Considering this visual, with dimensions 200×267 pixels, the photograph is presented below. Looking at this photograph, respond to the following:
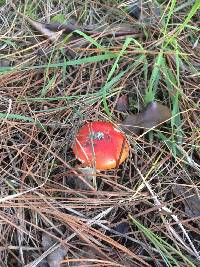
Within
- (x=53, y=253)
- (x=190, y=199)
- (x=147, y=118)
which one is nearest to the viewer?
(x=53, y=253)

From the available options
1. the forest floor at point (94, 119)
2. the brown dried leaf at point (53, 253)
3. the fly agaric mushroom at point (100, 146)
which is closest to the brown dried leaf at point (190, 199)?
the forest floor at point (94, 119)

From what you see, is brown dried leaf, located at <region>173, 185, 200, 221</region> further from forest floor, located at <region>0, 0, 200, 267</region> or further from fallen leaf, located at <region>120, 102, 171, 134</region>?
fallen leaf, located at <region>120, 102, 171, 134</region>

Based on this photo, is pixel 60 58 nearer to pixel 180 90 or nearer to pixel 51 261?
pixel 180 90

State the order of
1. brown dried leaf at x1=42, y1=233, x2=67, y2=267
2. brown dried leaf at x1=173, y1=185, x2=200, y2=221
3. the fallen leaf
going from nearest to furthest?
brown dried leaf at x1=42, y1=233, x2=67, y2=267 < brown dried leaf at x1=173, y1=185, x2=200, y2=221 < the fallen leaf

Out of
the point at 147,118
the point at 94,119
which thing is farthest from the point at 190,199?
the point at 94,119

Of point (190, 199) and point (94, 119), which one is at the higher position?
point (94, 119)

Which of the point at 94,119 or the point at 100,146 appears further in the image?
the point at 94,119

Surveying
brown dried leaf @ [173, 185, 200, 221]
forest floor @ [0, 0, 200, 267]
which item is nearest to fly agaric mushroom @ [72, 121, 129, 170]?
forest floor @ [0, 0, 200, 267]

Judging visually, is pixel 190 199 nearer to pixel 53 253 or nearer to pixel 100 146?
pixel 100 146
